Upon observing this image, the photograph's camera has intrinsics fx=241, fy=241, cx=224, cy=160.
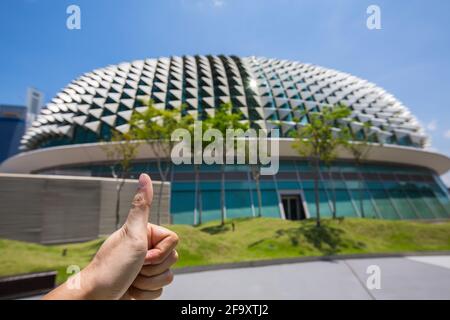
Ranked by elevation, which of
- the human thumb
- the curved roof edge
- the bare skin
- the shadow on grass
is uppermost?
the curved roof edge

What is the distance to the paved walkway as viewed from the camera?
746 cm

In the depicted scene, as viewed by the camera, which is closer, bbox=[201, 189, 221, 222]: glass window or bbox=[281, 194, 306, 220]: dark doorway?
bbox=[201, 189, 221, 222]: glass window

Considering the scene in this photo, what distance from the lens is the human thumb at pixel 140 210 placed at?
1548mm

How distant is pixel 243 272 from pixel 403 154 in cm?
3361

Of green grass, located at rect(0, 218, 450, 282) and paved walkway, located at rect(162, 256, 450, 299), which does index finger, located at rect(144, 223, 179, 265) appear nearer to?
paved walkway, located at rect(162, 256, 450, 299)

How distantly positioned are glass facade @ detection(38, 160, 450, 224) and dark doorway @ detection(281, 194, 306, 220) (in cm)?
58

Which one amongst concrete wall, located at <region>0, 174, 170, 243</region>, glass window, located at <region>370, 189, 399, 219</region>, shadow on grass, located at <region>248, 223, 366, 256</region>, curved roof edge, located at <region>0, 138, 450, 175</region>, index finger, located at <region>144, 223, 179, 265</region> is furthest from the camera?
curved roof edge, located at <region>0, 138, 450, 175</region>

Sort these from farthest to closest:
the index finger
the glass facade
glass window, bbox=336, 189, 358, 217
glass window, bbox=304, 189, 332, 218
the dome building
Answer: the dome building < glass window, bbox=336, 189, 358, 217 < glass window, bbox=304, 189, 332, 218 < the glass facade < the index finger

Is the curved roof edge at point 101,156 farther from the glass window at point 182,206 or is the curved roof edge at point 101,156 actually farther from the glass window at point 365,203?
the glass window at point 182,206

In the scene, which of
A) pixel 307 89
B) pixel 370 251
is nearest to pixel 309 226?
pixel 370 251

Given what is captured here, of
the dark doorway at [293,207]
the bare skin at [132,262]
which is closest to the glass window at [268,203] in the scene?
the dark doorway at [293,207]

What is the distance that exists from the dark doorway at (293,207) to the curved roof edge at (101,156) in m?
5.62

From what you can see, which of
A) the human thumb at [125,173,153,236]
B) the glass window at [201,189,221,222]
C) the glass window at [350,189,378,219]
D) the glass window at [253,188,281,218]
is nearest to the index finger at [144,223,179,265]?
the human thumb at [125,173,153,236]

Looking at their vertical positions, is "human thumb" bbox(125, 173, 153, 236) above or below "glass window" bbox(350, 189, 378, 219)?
above
